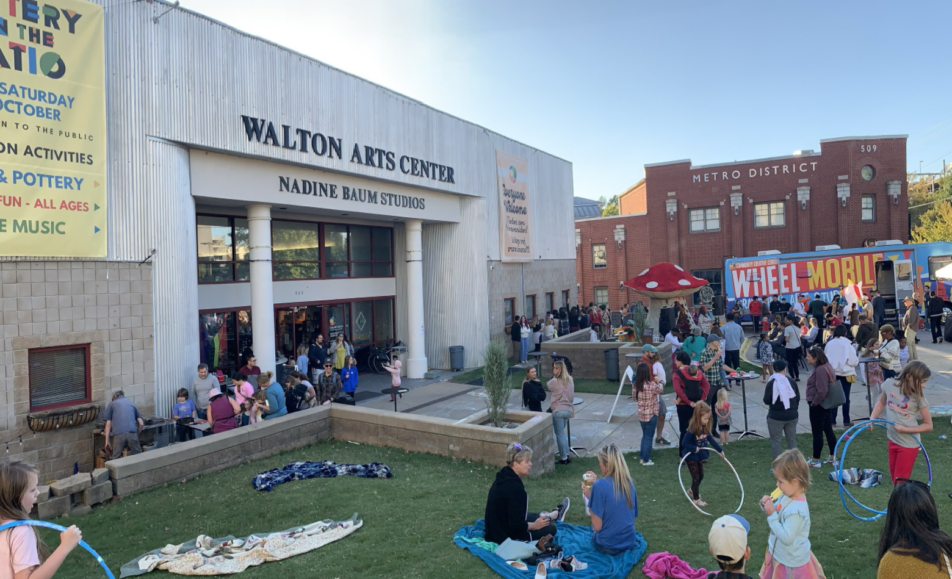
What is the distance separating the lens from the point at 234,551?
6738 mm

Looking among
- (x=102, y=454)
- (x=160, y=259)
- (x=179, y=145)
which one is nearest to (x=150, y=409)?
(x=102, y=454)

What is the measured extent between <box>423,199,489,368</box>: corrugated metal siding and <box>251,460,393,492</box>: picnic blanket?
12991 millimetres

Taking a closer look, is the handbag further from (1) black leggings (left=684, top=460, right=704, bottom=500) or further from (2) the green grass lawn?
(1) black leggings (left=684, top=460, right=704, bottom=500)

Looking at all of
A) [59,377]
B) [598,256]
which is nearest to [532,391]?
[59,377]

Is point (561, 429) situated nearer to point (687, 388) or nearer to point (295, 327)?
point (687, 388)

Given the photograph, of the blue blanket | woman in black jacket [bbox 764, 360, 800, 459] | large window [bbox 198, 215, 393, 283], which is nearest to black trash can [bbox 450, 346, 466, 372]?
large window [bbox 198, 215, 393, 283]

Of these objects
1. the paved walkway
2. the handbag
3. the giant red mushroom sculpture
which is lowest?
the paved walkway

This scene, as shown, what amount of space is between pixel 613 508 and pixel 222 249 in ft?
47.9

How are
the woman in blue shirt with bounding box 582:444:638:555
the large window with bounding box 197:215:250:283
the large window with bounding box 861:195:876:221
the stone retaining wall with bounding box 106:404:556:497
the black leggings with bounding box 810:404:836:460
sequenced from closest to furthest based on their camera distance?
the woman in blue shirt with bounding box 582:444:638:555 < the stone retaining wall with bounding box 106:404:556:497 < the black leggings with bounding box 810:404:836:460 < the large window with bounding box 197:215:250:283 < the large window with bounding box 861:195:876:221

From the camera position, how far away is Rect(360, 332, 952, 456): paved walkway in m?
12.6

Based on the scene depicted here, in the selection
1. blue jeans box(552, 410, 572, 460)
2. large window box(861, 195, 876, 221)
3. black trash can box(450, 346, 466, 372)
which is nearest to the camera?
blue jeans box(552, 410, 572, 460)

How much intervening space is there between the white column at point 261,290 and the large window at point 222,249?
2.15m

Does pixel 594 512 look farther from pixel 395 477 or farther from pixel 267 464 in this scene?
pixel 267 464

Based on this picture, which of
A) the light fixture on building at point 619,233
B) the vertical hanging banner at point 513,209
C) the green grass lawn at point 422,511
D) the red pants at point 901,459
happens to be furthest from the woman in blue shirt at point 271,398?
the light fixture on building at point 619,233
